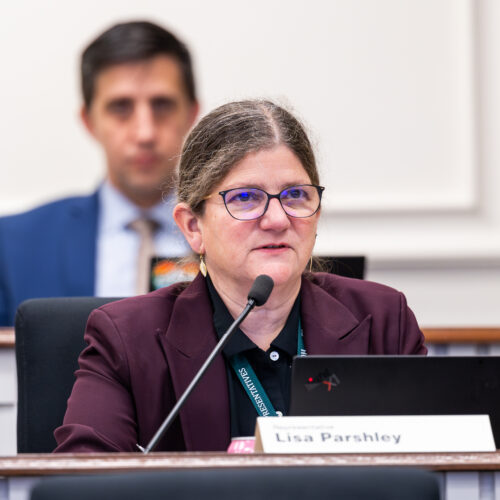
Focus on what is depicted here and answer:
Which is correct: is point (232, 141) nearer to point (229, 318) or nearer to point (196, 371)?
point (229, 318)

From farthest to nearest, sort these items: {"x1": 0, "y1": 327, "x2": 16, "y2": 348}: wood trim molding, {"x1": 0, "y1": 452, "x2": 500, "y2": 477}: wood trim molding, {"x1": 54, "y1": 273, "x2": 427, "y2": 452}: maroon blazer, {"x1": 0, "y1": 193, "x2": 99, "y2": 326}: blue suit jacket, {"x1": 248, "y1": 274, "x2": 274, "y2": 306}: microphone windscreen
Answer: {"x1": 0, "y1": 193, "x2": 99, "y2": 326}: blue suit jacket
{"x1": 0, "y1": 327, "x2": 16, "y2": 348}: wood trim molding
{"x1": 54, "y1": 273, "x2": 427, "y2": 452}: maroon blazer
{"x1": 248, "y1": 274, "x2": 274, "y2": 306}: microphone windscreen
{"x1": 0, "y1": 452, "x2": 500, "y2": 477}: wood trim molding

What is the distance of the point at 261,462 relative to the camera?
101cm

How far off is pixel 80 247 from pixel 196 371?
1.71 m

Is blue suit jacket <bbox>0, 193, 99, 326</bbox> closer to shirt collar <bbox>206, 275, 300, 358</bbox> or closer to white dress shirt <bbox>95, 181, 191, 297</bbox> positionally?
white dress shirt <bbox>95, 181, 191, 297</bbox>

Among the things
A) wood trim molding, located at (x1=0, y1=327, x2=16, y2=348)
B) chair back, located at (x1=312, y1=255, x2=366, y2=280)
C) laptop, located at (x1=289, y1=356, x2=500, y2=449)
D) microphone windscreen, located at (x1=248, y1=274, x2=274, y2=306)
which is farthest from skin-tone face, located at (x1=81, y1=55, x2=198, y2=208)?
laptop, located at (x1=289, y1=356, x2=500, y2=449)

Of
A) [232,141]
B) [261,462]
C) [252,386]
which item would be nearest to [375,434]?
[261,462]

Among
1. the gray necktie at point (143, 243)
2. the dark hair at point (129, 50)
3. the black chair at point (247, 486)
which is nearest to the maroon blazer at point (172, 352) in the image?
the black chair at point (247, 486)

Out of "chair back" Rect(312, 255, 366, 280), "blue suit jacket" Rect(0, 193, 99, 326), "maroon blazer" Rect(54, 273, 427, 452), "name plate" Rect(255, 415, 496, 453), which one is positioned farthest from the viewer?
"blue suit jacket" Rect(0, 193, 99, 326)

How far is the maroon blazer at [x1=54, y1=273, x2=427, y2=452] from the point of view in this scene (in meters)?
1.68

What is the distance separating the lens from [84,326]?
1903mm

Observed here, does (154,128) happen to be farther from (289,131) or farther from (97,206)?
(289,131)

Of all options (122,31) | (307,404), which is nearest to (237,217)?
(307,404)

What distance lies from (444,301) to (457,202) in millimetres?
372

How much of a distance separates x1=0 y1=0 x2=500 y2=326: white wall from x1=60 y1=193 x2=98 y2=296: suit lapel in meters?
0.09
